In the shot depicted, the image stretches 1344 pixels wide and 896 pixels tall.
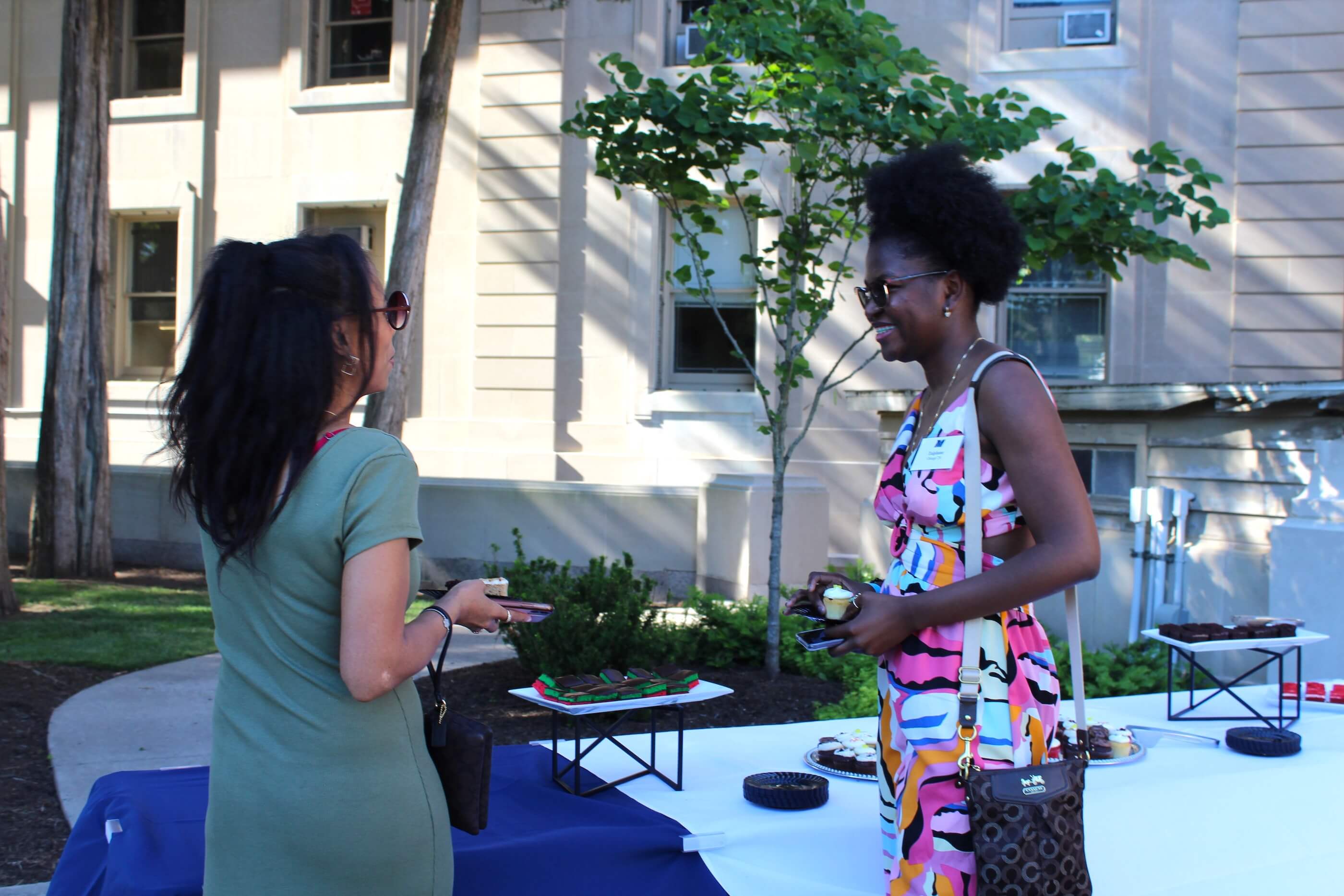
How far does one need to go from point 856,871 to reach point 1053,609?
252 inches

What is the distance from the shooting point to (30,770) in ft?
18.1

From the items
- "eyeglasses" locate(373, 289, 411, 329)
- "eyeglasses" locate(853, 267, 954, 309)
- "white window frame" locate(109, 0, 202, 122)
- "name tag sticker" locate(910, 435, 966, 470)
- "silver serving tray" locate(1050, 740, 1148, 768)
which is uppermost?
"white window frame" locate(109, 0, 202, 122)

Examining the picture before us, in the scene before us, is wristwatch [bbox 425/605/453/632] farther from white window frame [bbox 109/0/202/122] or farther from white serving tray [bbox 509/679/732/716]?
white window frame [bbox 109/0/202/122]

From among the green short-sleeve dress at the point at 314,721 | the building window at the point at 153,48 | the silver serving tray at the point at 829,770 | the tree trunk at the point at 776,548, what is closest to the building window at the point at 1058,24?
the tree trunk at the point at 776,548

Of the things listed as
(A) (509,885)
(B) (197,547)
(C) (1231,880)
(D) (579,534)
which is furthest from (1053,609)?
(B) (197,547)

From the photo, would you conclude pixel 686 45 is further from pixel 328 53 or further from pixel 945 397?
pixel 945 397

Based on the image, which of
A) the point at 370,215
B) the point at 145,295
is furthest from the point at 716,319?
the point at 145,295

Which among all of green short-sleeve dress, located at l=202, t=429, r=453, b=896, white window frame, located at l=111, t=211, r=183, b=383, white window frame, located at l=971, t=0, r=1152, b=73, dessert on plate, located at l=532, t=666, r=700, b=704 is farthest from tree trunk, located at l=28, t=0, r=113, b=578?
green short-sleeve dress, located at l=202, t=429, r=453, b=896

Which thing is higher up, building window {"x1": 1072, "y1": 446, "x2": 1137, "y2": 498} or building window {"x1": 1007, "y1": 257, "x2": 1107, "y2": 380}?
building window {"x1": 1007, "y1": 257, "x2": 1107, "y2": 380}

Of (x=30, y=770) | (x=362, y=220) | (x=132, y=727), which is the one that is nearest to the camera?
(x=30, y=770)

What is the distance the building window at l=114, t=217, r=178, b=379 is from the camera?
1505 centimetres

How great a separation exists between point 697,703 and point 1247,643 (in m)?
3.44

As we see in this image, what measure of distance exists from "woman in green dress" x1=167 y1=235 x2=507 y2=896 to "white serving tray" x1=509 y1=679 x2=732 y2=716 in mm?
1337

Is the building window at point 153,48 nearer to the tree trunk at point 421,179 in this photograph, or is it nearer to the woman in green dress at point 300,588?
the tree trunk at point 421,179
